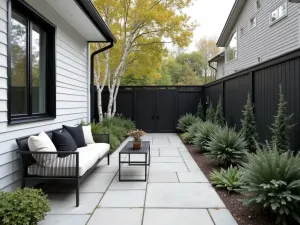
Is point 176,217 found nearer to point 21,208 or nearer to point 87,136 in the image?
point 21,208

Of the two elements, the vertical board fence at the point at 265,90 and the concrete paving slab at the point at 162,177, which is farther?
the concrete paving slab at the point at 162,177

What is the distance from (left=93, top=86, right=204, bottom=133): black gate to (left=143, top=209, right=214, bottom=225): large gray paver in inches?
363

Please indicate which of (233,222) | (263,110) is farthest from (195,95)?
(233,222)

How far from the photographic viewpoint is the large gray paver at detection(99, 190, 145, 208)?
3539 millimetres

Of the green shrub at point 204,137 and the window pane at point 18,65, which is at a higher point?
the window pane at point 18,65

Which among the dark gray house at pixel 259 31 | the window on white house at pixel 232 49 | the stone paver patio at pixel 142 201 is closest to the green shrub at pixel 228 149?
the stone paver patio at pixel 142 201

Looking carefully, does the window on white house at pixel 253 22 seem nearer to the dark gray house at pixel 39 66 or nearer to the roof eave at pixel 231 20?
the roof eave at pixel 231 20

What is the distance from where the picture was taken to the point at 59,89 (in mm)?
5348

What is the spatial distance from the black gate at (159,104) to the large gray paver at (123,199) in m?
8.50

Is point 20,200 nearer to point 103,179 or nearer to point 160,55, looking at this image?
point 103,179

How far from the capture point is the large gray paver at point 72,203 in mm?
3334

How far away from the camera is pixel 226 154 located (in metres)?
5.31

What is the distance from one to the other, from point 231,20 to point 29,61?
1217 cm

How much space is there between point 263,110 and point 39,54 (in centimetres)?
430
